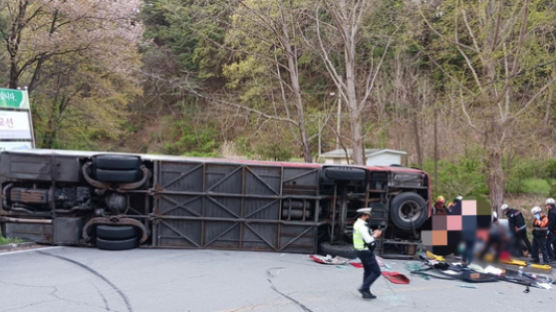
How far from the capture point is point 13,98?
1240 cm

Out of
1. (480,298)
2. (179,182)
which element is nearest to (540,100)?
(480,298)

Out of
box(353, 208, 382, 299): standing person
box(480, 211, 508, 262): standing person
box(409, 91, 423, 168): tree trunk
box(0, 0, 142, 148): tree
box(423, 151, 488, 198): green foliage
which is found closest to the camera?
box(480, 211, 508, 262): standing person

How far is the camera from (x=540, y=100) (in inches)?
715

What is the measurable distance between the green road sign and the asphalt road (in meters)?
4.72

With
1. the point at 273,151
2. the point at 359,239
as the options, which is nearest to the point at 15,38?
the point at 273,151

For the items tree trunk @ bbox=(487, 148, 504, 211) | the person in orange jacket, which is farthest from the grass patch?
tree trunk @ bbox=(487, 148, 504, 211)

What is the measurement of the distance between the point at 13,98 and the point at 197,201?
623cm

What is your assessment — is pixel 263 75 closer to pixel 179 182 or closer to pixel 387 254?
pixel 179 182

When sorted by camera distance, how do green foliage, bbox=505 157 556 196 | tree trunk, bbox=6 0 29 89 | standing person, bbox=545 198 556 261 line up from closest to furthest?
1. standing person, bbox=545 198 556 261
2. tree trunk, bbox=6 0 29 89
3. green foliage, bbox=505 157 556 196

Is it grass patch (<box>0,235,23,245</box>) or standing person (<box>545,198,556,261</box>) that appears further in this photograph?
standing person (<box>545,198,556,261</box>)

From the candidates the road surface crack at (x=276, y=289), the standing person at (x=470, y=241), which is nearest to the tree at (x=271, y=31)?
the road surface crack at (x=276, y=289)

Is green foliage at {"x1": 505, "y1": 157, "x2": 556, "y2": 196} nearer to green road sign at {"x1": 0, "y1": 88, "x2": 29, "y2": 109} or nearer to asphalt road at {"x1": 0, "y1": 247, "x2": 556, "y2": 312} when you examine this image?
asphalt road at {"x1": 0, "y1": 247, "x2": 556, "y2": 312}

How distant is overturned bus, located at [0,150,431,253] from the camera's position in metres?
10.5

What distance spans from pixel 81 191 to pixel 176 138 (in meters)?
29.7
